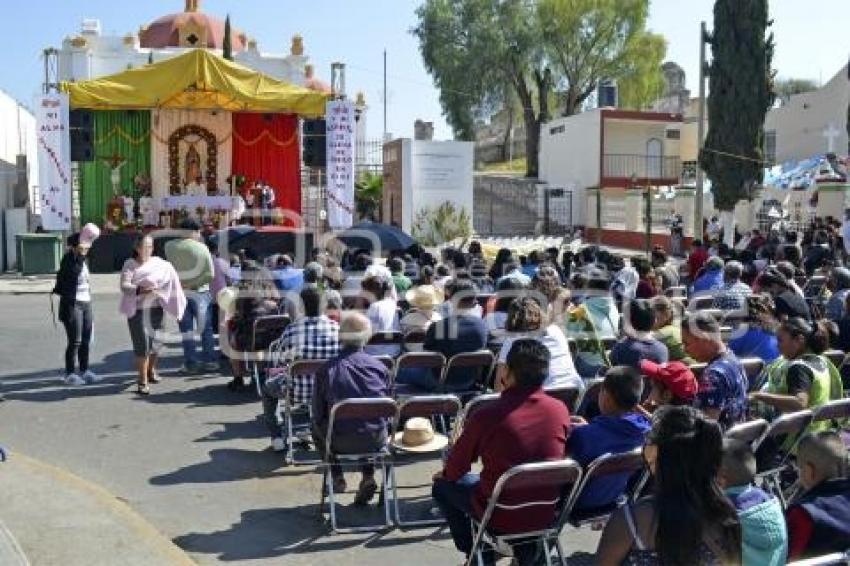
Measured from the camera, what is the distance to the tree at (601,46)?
46.0m

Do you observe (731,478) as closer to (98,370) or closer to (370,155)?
(98,370)

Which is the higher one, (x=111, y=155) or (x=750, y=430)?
(x=111, y=155)

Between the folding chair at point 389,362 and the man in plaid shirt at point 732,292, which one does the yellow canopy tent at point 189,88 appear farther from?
the folding chair at point 389,362

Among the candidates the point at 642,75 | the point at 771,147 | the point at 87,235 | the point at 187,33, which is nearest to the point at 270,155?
the point at 187,33

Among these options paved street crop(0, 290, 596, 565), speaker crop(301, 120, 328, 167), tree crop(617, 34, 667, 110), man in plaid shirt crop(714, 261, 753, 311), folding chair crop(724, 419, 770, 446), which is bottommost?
paved street crop(0, 290, 596, 565)

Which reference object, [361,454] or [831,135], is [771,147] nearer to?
[831,135]

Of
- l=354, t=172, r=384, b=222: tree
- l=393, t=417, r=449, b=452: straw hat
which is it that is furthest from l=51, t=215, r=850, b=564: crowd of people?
l=354, t=172, r=384, b=222: tree

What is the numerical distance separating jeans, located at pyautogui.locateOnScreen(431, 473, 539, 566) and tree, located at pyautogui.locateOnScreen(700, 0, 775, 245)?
809 inches

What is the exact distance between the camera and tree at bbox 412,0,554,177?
154 ft

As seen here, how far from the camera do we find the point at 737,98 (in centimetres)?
2439

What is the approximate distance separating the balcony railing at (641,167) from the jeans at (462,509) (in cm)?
3294

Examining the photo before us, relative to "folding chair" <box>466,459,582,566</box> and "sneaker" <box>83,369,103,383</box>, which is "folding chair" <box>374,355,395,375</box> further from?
"sneaker" <box>83,369,103,383</box>

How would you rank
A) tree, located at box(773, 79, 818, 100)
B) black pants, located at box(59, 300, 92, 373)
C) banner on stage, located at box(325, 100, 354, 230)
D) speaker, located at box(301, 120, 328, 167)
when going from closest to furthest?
black pants, located at box(59, 300, 92, 373), banner on stage, located at box(325, 100, 354, 230), speaker, located at box(301, 120, 328, 167), tree, located at box(773, 79, 818, 100)

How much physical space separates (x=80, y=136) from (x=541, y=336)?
17949 millimetres
